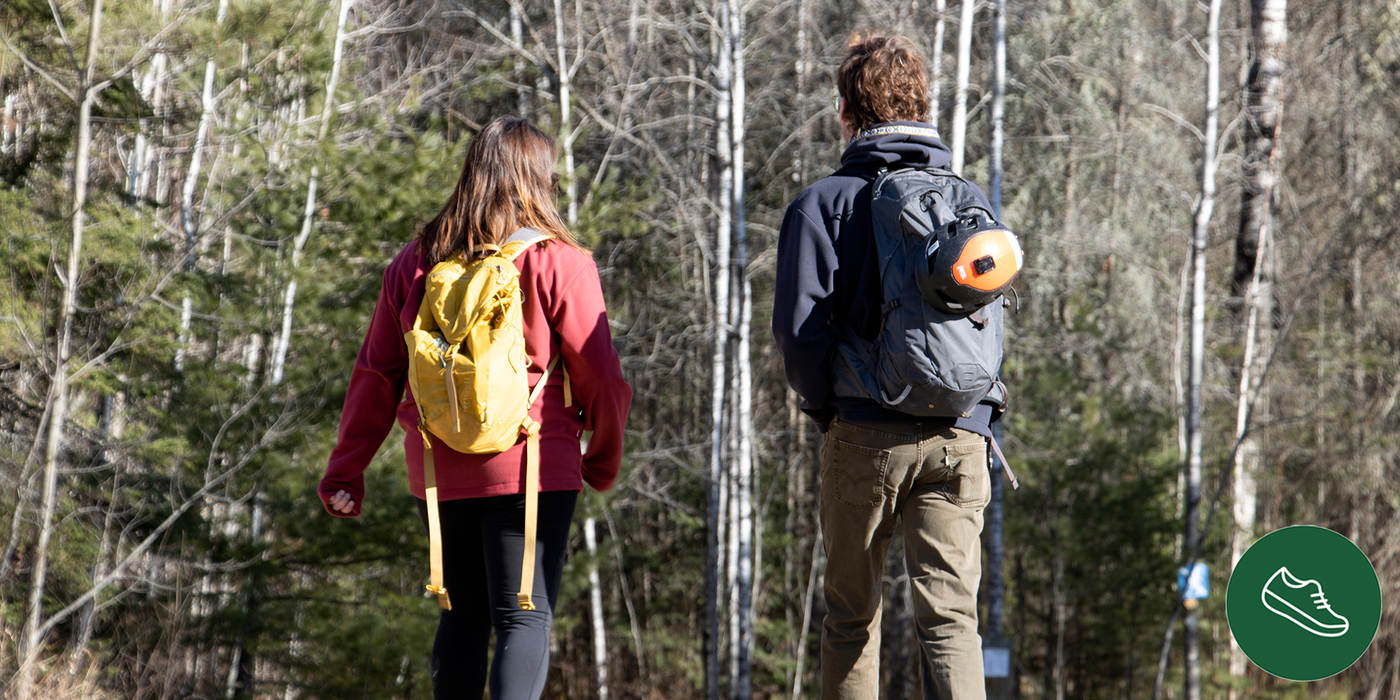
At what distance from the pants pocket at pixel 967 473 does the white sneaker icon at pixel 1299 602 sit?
7.71 feet

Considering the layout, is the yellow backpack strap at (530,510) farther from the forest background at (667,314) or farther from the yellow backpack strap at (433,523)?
the forest background at (667,314)

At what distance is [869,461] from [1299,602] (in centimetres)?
265

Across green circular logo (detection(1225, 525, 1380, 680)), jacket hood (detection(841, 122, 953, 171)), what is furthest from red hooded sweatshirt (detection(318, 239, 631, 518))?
green circular logo (detection(1225, 525, 1380, 680))

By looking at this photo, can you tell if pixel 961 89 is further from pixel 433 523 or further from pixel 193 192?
pixel 433 523

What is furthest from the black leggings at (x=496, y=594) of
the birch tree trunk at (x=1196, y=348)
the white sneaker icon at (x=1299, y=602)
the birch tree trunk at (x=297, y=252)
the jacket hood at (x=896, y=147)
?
the birch tree trunk at (x=1196, y=348)

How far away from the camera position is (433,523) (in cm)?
203

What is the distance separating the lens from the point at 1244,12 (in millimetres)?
10352

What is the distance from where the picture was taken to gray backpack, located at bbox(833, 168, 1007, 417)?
1961 millimetres

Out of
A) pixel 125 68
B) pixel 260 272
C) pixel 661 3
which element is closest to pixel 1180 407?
pixel 661 3

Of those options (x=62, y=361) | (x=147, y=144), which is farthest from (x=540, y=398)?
(x=147, y=144)

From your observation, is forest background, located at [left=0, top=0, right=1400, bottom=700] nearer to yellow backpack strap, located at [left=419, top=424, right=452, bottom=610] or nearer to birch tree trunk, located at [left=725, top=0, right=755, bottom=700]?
birch tree trunk, located at [left=725, top=0, right=755, bottom=700]

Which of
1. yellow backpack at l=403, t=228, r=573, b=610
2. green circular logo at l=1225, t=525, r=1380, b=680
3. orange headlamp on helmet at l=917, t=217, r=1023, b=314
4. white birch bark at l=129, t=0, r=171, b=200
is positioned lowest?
green circular logo at l=1225, t=525, r=1380, b=680

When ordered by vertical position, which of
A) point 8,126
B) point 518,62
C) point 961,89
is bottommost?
point 8,126

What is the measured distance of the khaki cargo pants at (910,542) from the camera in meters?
2.06
